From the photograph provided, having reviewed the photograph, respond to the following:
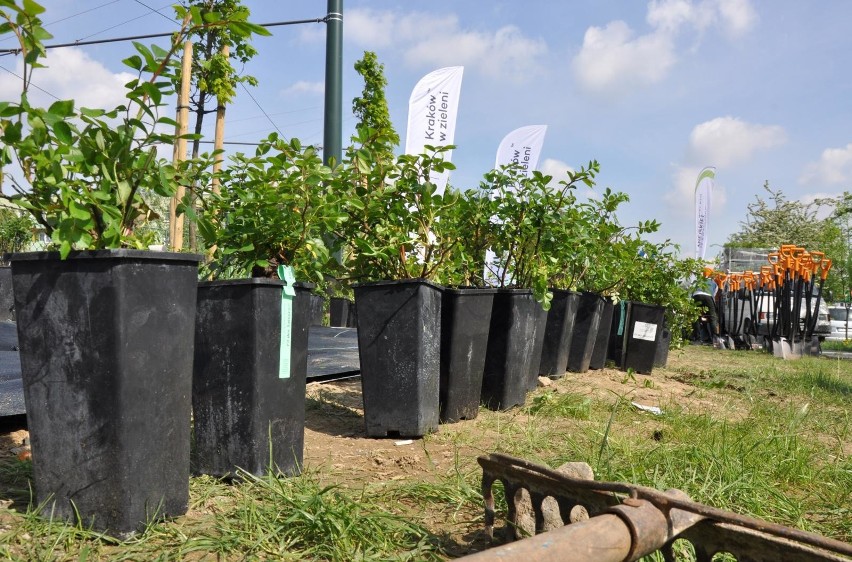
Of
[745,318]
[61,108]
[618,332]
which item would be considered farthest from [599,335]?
[745,318]

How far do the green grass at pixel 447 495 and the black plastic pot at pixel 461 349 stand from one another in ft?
0.50

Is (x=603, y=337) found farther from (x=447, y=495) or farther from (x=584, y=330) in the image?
(x=447, y=495)

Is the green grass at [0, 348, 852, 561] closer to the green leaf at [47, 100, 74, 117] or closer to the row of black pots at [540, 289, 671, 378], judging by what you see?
the green leaf at [47, 100, 74, 117]

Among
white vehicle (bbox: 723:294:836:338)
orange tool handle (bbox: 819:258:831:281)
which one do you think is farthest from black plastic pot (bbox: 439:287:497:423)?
white vehicle (bbox: 723:294:836:338)

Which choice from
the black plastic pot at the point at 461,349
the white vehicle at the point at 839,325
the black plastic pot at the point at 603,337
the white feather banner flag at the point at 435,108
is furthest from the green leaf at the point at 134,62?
the white vehicle at the point at 839,325

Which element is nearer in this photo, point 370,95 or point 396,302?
point 396,302

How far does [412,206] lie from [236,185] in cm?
111

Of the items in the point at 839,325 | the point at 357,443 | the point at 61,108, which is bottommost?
the point at 839,325

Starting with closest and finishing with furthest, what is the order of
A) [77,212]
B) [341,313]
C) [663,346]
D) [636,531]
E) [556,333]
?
[636,531]
[77,212]
[556,333]
[663,346]
[341,313]

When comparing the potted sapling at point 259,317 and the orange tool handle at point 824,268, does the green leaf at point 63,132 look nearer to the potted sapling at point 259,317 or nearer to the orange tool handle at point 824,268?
the potted sapling at point 259,317

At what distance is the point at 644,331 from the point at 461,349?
398 cm

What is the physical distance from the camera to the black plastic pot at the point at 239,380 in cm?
242

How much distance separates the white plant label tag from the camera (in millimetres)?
7070

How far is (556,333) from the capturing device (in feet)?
19.1
